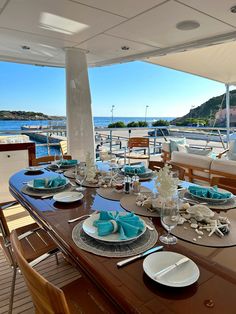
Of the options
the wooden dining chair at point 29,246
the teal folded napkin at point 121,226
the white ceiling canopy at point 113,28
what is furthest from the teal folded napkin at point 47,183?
the white ceiling canopy at point 113,28

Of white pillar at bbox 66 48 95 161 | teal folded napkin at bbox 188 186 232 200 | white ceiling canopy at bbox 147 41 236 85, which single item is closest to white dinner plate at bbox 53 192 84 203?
teal folded napkin at bbox 188 186 232 200

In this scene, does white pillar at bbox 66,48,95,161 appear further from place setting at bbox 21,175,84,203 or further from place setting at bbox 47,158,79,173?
place setting at bbox 21,175,84,203

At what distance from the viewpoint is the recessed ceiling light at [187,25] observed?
2.36m

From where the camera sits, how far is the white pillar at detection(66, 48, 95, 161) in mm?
3660

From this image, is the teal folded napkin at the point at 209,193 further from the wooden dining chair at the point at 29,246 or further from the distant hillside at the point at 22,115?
the distant hillside at the point at 22,115

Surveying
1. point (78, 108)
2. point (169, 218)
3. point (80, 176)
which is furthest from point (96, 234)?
point (78, 108)

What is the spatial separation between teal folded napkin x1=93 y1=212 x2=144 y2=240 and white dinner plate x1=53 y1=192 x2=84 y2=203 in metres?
0.39

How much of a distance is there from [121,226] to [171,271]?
0.28 meters

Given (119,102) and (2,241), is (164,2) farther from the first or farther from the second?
(119,102)

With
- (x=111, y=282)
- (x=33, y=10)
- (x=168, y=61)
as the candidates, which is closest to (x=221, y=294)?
(x=111, y=282)

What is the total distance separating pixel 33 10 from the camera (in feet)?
6.98

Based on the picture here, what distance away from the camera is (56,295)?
65 cm

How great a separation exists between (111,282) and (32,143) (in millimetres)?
3106

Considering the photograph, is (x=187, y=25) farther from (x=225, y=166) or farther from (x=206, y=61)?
(x=206, y=61)
